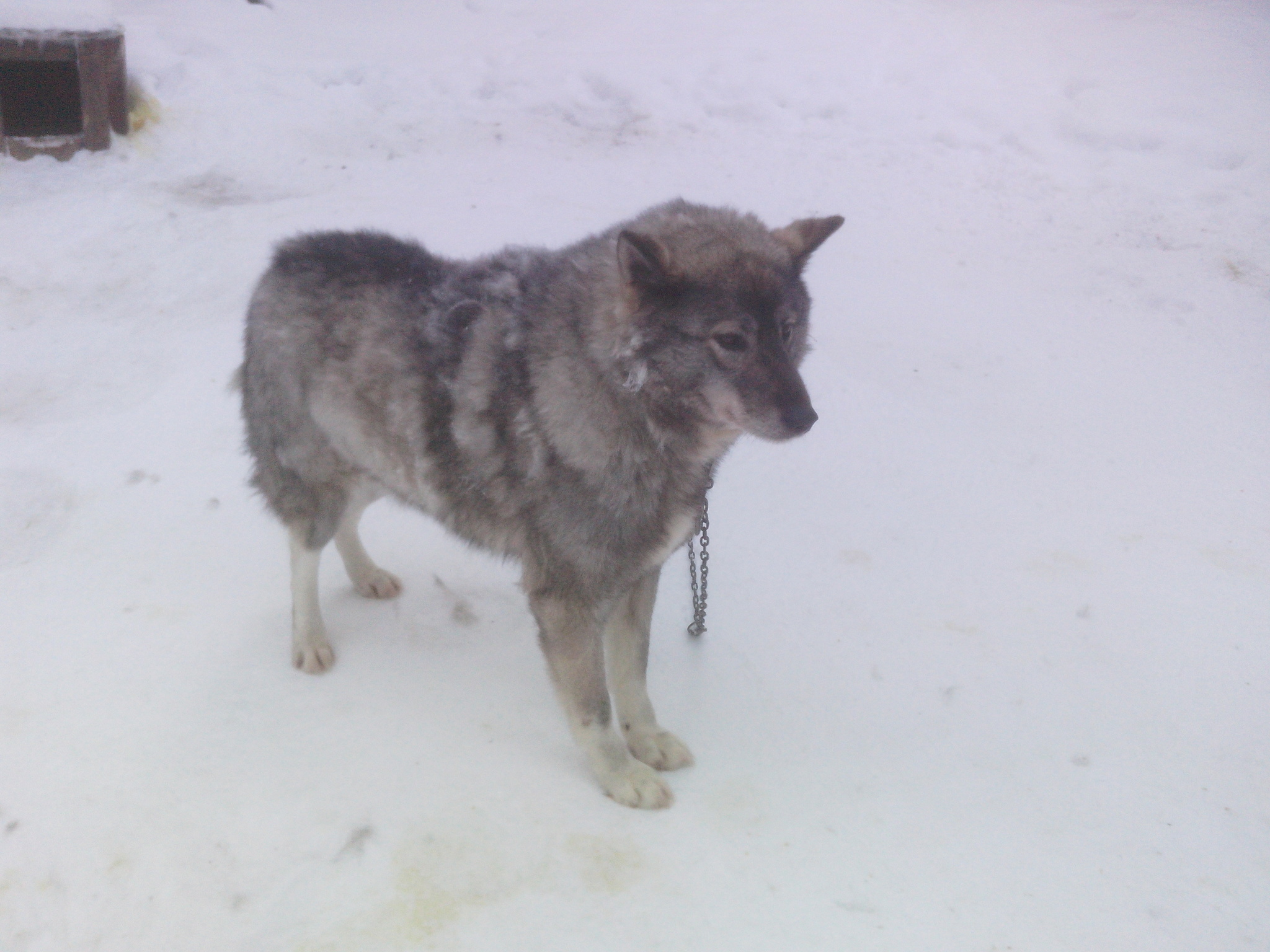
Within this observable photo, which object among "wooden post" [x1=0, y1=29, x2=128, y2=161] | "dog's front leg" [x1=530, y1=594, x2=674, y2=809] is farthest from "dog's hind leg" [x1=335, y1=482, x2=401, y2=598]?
"wooden post" [x1=0, y1=29, x2=128, y2=161]

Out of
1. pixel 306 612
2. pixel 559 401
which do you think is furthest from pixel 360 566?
pixel 559 401

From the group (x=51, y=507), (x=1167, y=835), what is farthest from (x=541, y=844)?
(x=51, y=507)

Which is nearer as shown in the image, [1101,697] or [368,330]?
[368,330]

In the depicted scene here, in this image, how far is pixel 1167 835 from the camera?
2240 mm

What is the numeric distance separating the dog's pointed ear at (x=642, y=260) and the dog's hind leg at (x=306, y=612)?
1.33m

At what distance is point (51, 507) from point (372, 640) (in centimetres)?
132

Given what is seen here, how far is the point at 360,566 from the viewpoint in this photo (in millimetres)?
2998

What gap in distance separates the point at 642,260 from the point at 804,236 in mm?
572

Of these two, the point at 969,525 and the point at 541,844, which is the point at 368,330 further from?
the point at 969,525

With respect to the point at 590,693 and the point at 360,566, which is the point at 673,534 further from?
the point at 360,566

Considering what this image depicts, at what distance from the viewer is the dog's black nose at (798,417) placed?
6.59ft

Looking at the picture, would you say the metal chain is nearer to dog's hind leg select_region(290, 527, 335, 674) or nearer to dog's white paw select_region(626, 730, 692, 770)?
dog's white paw select_region(626, 730, 692, 770)

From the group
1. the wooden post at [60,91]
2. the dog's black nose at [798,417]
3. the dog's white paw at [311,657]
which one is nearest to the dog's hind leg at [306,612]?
the dog's white paw at [311,657]

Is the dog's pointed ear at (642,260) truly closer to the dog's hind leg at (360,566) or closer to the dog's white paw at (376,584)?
the dog's hind leg at (360,566)
